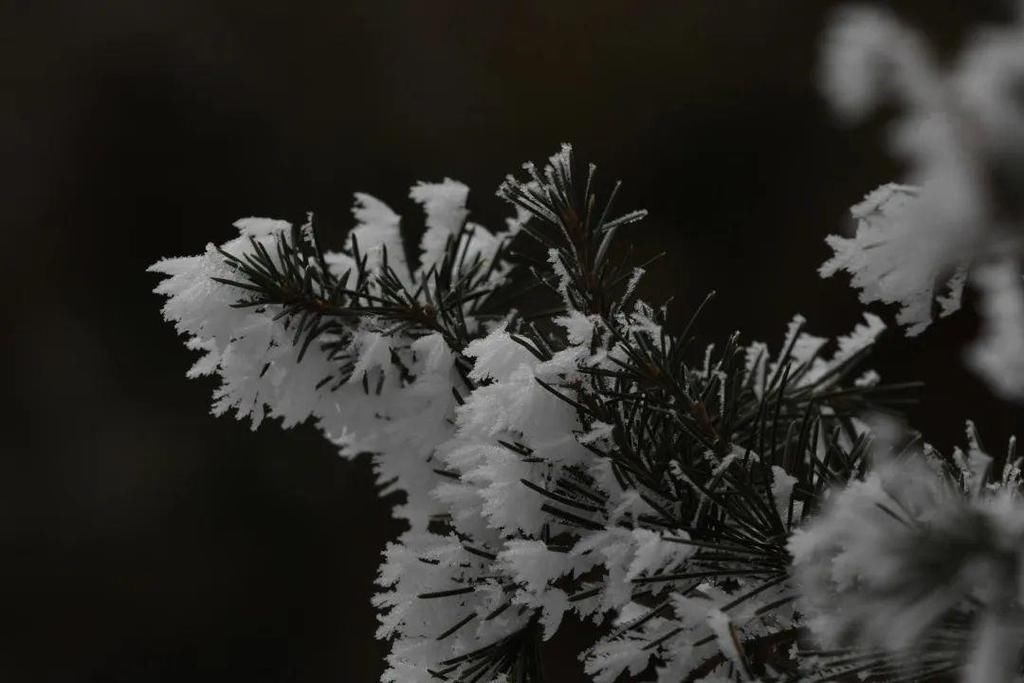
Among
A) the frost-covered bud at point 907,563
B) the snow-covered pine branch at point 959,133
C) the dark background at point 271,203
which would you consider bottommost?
the frost-covered bud at point 907,563

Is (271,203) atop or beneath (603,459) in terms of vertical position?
atop

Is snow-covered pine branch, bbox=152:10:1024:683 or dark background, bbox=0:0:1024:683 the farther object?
dark background, bbox=0:0:1024:683

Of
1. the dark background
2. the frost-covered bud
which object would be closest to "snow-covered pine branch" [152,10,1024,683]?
the frost-covered bud

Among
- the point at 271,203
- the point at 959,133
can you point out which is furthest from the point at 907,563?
the point at 271,203

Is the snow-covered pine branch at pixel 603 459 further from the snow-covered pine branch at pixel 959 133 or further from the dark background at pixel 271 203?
the dark background at pixel 271 203

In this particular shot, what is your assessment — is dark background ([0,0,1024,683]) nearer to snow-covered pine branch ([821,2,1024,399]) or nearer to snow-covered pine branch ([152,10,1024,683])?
snow-covered pine branch ([152,10,1024,683])

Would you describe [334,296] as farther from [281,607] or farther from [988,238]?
[281,607]

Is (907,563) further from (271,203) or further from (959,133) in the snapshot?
(271,203)

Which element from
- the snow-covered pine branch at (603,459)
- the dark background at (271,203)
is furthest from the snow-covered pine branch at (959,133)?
the dark background at (271,203)

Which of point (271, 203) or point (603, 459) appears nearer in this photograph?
point (603, 459)
